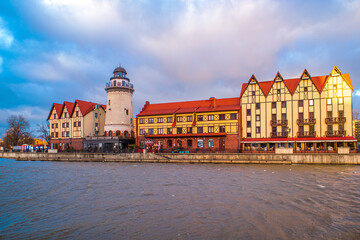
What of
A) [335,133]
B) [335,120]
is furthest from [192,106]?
[335,133]

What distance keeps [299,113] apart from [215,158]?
18.3 metres

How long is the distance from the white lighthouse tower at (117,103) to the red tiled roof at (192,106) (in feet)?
17.6

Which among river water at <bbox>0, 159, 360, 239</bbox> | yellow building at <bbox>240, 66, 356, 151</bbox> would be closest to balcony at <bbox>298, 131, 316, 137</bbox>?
yellow building at <bbox>240, 66, 356, 151</bbox>

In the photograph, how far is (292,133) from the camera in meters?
48.3

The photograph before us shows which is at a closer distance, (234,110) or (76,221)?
(76,221)

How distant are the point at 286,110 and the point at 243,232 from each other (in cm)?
4199

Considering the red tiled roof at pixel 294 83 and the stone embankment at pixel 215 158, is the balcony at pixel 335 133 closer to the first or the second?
the red tiled roof at pixel 294 83

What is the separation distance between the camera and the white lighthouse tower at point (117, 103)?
62469 millimetres

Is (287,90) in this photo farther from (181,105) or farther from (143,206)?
(143,206)

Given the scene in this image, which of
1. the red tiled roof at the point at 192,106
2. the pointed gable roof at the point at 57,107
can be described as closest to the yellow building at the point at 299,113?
the red tiled roof at the point at 192,106

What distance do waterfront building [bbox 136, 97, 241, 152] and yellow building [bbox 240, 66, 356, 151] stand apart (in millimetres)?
2923

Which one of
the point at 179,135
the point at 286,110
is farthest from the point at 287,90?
the point at 179,135

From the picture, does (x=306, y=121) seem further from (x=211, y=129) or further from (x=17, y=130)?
(x=17, y=130)

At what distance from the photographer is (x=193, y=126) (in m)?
54.5
